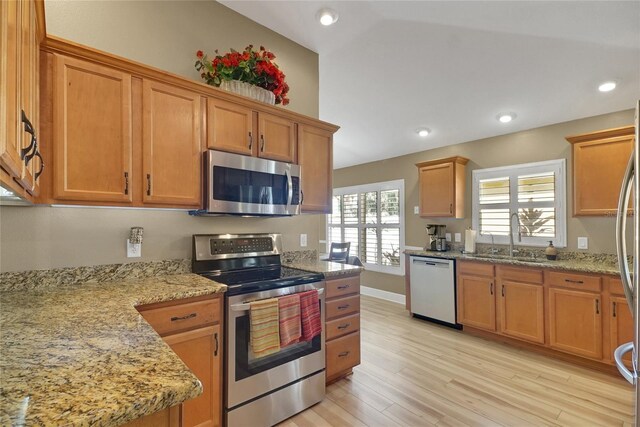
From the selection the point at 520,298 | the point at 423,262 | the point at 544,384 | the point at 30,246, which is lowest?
the point at 544,384

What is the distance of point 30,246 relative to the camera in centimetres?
166

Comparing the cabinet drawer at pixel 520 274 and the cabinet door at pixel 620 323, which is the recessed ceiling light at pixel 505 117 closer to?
the cabinet drawer at pixel 520 274

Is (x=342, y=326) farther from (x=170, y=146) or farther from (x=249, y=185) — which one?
(x=170, y=146)

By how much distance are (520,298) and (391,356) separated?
1.51m

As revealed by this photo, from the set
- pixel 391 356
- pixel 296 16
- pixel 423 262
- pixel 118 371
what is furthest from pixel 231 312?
pixel 423 262

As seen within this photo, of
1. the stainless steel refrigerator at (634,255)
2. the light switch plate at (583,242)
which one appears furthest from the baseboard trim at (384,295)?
the stainless steel refrigerator at (634,255)

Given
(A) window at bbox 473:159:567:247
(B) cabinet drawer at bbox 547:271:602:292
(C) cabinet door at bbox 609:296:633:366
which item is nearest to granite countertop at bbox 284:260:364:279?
(B) cabinet drawer at bbox 547:271:602:292

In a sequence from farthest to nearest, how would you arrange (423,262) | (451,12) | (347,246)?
(347,246)
(423,262)
(451,12)

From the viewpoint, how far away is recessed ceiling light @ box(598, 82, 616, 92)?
2.77 meters

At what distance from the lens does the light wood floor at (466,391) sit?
2049mm

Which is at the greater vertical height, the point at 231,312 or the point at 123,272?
the point at 123,272

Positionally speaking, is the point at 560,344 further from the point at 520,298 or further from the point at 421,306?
the point at 421,306

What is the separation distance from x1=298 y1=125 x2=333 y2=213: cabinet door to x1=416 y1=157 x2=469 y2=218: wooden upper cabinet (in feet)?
6.64

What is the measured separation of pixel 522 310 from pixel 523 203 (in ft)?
4.34
